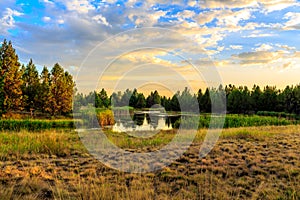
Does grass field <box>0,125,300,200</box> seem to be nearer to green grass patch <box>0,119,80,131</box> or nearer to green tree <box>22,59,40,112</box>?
green grass patch <box>0,119,80,131</box>

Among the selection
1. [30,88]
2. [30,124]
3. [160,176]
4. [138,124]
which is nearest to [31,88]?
[30,88]

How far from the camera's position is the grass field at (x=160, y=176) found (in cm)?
430

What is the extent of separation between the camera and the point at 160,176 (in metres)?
5.54

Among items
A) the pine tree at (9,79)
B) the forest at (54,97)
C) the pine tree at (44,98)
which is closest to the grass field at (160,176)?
the forest at (54,97)

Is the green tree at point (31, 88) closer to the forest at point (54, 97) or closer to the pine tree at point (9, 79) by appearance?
the forest at point (54, 97)

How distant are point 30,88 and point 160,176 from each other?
3783cm

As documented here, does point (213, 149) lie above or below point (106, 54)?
A: below

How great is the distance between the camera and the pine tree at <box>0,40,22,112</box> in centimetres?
3044

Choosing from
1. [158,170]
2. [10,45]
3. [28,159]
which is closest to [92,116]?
[10,45]

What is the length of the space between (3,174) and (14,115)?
30.8 m

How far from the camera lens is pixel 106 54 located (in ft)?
23.0

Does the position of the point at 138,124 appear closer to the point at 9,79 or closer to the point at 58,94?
the point at 9,79

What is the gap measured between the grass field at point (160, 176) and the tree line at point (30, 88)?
84.0ft

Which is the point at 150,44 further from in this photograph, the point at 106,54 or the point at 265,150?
the point at 265,150
